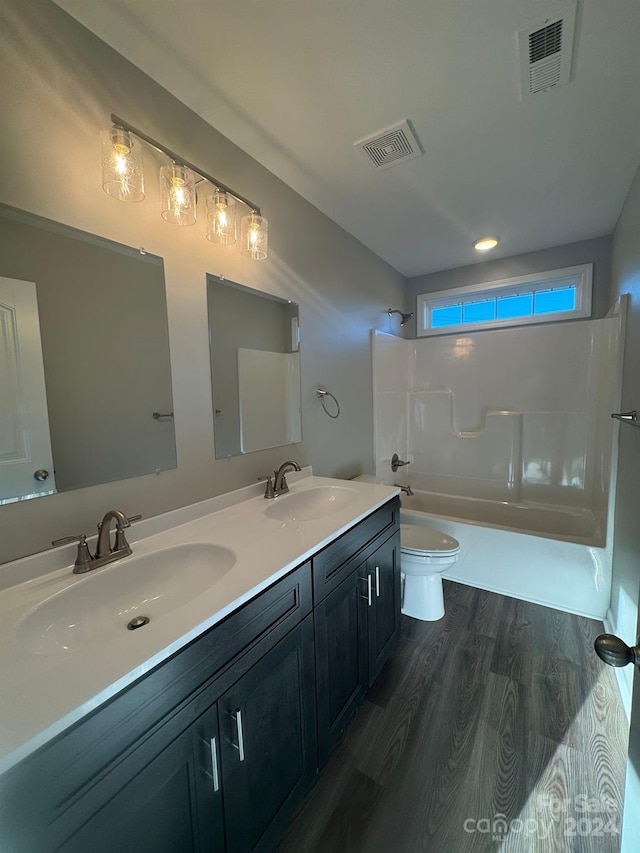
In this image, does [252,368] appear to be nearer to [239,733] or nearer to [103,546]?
[103,546]

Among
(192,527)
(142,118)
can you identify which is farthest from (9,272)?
(192,527)

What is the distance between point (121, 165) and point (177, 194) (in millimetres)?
197

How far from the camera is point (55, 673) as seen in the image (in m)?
0.60

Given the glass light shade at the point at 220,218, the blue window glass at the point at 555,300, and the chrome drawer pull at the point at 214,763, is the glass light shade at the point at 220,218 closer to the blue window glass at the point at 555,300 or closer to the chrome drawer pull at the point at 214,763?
the chrome drawer pull at the point at 214,763

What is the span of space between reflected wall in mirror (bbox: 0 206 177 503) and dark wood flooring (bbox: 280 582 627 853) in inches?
53.1

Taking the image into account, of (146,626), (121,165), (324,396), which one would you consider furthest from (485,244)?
(146,626)

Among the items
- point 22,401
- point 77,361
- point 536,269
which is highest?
point 536,269

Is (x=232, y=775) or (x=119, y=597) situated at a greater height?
(x=119, y=597)

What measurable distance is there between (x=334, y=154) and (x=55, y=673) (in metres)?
2.07

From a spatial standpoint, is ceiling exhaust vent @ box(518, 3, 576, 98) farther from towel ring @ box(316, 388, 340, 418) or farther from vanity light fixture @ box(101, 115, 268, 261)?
towel ring @ box(316, 388, 340, 418)

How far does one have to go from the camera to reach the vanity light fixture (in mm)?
1038

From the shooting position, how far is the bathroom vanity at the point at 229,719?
1.78 ft

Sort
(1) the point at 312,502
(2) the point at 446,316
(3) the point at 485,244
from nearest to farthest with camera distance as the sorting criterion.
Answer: (1) the point at 312,502 → (3) the point at 485,244 → (2) the point at 446,316

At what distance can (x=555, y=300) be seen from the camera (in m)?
2.72
